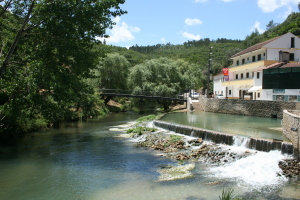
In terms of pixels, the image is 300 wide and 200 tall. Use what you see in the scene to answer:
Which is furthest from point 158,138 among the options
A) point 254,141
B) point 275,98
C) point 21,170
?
point 275,98

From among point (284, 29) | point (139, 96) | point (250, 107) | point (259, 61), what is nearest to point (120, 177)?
point (250, 107)

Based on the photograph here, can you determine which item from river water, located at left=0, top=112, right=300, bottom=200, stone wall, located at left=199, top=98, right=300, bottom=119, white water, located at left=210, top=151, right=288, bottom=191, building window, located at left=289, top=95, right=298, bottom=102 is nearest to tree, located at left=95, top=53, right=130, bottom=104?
stone wall, located at left=199, top=98, right=300, bottom=119

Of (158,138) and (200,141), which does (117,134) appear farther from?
(200,141)

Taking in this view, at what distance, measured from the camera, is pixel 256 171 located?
11.9 metres

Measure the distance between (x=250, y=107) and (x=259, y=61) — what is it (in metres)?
14.0

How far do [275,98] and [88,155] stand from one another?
26.4m

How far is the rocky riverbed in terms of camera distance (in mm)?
11656

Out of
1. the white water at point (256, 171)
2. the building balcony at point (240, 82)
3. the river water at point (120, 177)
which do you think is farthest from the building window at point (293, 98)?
the river water at point (120, 177)

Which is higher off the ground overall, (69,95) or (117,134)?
(69,95)

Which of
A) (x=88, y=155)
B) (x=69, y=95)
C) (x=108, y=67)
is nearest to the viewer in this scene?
(x=69, y=95)

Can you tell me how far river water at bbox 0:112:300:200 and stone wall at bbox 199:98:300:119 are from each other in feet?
51.5

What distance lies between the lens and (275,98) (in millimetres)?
31734

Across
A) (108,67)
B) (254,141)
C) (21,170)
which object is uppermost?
(108,67)

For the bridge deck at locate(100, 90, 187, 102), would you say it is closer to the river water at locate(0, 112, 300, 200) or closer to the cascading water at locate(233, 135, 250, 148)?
the river water at locate(0, 112, 300, 200)
